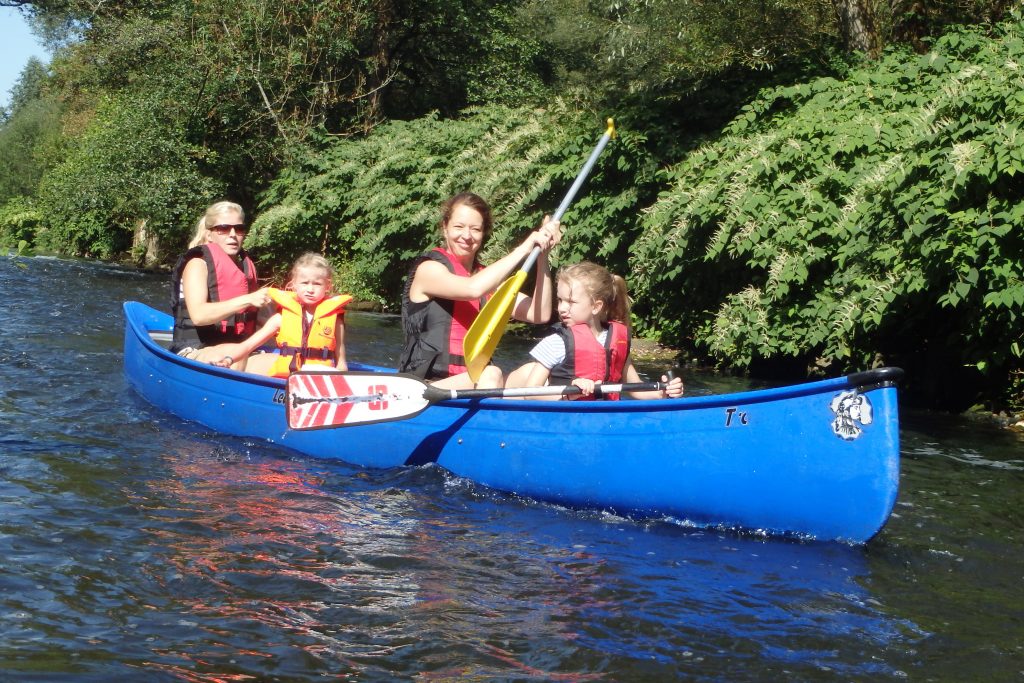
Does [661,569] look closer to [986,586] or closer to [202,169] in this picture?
[986,586]

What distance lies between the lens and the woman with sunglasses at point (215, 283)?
6.67 metres

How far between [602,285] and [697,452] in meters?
1.01

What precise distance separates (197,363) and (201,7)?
13.8m

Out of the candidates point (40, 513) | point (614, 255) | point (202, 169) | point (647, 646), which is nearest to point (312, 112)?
point (202, 169)

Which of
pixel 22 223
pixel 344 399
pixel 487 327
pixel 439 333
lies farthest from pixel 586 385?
pixel 22 223

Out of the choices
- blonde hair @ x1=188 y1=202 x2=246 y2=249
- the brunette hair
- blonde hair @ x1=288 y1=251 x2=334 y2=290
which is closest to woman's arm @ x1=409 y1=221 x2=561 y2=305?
the brunette hair

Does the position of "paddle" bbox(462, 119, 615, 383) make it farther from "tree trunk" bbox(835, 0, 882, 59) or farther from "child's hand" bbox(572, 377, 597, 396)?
"tree trunk" bbox(835, 0, 882, 59)

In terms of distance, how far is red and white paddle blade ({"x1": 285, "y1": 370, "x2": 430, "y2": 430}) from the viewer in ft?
17.6

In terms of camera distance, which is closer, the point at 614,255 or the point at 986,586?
the point at 986,586

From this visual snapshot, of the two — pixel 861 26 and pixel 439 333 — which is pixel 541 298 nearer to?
pixel 439 333

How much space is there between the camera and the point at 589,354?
5.21 m

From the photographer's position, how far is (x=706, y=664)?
3.22 meters

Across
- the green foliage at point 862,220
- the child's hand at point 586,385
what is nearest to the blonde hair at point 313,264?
the child's hand at point 586,385

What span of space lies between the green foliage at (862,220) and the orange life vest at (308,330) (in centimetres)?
346
